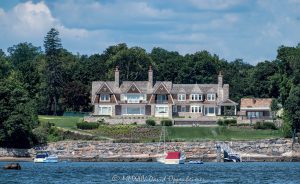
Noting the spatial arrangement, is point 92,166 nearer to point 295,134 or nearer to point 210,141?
point 210,141

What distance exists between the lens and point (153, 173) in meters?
87.6

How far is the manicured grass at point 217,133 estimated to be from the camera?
117 m

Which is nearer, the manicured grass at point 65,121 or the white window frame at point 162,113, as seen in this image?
the manicured grass at point 65,121

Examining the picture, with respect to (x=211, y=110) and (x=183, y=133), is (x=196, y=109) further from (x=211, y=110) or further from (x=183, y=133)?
(x=183, y=133)

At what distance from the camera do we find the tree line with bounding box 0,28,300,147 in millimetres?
111188

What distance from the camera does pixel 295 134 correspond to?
11612 centimetres

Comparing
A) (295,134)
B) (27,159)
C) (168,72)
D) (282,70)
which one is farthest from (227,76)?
(27,159)

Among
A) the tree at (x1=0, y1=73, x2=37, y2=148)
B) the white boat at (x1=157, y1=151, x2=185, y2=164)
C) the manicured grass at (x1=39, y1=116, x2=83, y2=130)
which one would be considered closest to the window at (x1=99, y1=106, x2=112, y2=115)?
the manicured grass at (x1=39, y1=116, x2=83, y2=130)

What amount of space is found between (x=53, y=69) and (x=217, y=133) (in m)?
41.7

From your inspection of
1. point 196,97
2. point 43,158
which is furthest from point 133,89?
point 43,158

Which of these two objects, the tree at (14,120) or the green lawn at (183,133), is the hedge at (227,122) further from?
the tree at (14,120)

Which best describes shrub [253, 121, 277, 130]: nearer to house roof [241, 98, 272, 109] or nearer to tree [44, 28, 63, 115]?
house roof [241, 98, 272, 109]

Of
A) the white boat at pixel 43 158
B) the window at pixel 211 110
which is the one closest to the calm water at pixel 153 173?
the white boat at pixel 43 158

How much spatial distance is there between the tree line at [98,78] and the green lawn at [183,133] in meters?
4.35
